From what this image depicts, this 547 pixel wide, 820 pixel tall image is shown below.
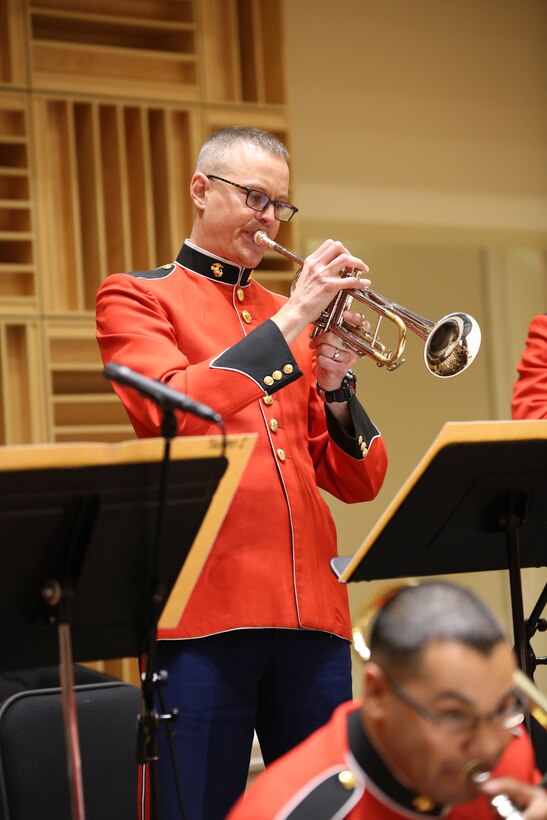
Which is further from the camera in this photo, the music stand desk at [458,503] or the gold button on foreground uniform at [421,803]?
the music stand desk at [458,503]

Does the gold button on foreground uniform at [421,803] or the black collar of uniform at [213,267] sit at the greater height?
the black collar of uniform at [213,267]

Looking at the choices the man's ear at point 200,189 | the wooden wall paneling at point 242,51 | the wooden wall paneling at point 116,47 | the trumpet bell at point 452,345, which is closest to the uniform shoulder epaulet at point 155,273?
the man's ear at point 200,189

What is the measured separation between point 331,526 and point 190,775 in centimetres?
55

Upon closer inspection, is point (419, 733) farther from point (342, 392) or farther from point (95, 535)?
point (342, 392)

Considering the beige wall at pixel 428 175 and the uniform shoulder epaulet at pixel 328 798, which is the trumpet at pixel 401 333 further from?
the beige wall at pixel 428 175

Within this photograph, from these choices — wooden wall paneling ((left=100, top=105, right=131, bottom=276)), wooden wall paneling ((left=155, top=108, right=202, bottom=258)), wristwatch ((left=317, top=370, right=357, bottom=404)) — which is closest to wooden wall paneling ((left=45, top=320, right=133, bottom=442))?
wooden wall paneling ((left=100, top=105, right=131, bottom=276))

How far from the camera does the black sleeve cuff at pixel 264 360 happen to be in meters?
2.12

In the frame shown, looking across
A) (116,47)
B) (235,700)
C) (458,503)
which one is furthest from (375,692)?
(116,47)

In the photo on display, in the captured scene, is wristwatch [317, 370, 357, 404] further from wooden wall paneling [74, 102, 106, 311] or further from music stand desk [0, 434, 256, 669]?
wooden wall paneling [74, 102, 106, 311]

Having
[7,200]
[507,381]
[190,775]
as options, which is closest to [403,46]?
[507,381]

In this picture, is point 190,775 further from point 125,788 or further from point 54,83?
point 54,83

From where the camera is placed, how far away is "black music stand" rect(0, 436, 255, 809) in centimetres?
165

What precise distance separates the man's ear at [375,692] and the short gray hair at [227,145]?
4.53ft

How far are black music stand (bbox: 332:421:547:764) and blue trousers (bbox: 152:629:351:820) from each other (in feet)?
0.94
